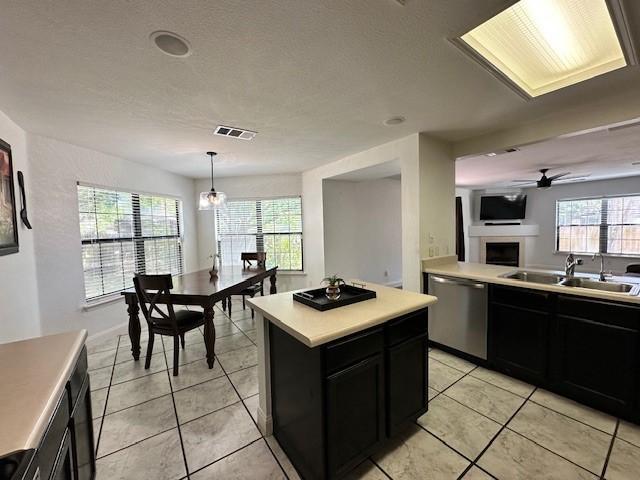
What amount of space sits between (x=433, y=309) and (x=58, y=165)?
4422 mm

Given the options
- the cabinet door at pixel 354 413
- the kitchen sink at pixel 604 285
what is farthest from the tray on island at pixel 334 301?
the kitchen sink at pixel 604 285

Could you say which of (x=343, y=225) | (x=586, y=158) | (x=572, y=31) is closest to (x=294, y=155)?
(x=343, y=225)

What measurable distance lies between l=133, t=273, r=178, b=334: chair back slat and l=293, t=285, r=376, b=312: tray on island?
4.62ft

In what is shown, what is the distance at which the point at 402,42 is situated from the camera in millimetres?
1452

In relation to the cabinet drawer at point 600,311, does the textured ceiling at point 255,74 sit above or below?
above

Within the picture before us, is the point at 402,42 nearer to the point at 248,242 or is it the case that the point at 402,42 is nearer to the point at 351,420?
the point at 351,420

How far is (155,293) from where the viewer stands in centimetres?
264

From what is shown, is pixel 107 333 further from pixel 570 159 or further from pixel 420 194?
pixel 570 159

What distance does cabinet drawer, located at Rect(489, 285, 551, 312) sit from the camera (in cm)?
216

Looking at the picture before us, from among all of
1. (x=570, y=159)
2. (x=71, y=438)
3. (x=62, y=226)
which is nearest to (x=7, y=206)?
(x=62, y=226)

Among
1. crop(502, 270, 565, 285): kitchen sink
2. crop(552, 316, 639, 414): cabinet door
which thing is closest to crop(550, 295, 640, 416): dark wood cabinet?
crop(552, 316, 639, 414): cabinet door

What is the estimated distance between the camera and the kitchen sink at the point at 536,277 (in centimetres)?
254

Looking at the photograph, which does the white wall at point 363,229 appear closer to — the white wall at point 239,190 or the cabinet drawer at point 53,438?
the white wall at point 239,190

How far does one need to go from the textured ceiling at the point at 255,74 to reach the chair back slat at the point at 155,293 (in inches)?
56.6
